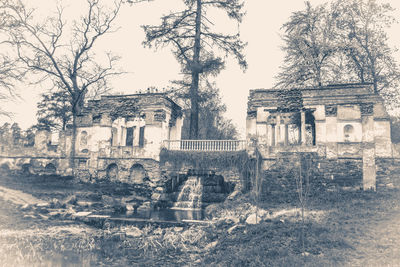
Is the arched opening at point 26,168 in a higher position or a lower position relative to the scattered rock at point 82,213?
higher

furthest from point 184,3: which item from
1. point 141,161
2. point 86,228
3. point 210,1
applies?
point 86,228

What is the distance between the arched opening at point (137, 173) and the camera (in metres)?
19.7

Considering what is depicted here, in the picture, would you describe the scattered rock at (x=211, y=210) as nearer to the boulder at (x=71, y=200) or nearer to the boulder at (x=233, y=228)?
the boulder at (x=233, y=228)

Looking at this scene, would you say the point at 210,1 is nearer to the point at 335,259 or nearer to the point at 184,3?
the point at 184,3

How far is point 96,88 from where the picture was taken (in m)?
34.0

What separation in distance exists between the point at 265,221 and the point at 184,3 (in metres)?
16.6

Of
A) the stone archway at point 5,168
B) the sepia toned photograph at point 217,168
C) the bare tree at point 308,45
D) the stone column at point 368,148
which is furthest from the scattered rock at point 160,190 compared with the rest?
the bare tree at point 308,45

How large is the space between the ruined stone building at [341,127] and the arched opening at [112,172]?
27.7 feet

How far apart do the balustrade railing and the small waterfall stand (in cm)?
182

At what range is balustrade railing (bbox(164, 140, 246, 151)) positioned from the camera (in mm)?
18797

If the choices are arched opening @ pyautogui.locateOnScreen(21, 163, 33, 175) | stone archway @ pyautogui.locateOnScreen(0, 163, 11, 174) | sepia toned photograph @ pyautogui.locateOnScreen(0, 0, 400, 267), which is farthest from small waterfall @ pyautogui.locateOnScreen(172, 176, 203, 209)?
stone archway @ pyautogui.locateOnScreen(0, 163, 11, 174)

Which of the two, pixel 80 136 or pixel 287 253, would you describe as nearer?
pixel 287 253

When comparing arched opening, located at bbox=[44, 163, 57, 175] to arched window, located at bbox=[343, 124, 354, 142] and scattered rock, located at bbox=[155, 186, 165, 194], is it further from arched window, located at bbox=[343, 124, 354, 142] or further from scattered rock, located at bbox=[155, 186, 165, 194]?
arched window, located at bbox=[343, 124, 354, 142]

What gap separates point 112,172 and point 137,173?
173cm
